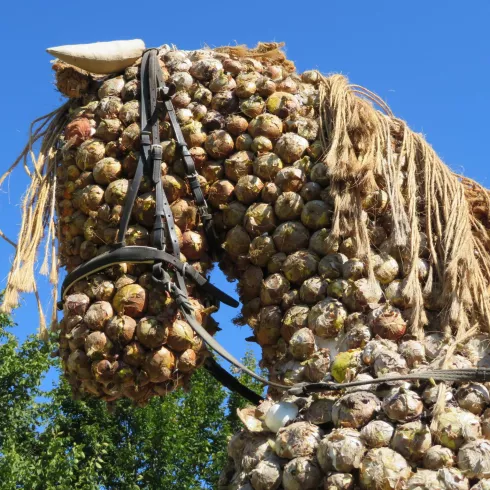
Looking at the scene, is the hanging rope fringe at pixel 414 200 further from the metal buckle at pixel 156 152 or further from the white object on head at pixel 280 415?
the metal buckle at pixel 156 152

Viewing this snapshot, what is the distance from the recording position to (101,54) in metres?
3.81

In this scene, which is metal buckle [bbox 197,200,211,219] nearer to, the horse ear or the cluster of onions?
the cluster of onions

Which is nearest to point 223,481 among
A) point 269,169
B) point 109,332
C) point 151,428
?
point 109,332

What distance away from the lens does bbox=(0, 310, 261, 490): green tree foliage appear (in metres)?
14.9

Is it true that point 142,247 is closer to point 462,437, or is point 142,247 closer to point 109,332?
point 109,332

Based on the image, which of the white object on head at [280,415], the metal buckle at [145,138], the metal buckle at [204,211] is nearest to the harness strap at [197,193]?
the metal buckle at [204,211]

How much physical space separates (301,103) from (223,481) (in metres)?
1.51

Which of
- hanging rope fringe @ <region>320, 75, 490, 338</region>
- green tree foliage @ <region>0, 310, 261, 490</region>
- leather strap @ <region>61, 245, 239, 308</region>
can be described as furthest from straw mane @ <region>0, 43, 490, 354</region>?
green tree foliage @ <region>0, 310, 261, 490</region>

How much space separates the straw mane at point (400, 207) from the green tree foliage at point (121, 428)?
10958 mm

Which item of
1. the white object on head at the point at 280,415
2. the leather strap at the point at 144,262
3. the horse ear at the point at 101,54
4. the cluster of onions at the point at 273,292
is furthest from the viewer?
the horse ear at the point at 101,54

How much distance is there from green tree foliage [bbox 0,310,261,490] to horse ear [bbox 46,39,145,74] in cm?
1119

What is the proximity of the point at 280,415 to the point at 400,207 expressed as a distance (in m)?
0.89

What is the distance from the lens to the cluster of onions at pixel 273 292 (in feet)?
9.32

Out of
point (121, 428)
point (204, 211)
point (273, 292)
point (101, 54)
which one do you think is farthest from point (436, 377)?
point (121, 428)
